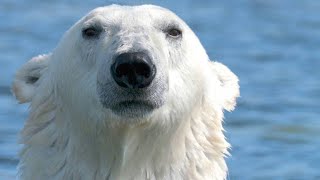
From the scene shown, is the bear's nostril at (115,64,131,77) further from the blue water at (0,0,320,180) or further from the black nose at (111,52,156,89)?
the blue water at (0,0,320,180)

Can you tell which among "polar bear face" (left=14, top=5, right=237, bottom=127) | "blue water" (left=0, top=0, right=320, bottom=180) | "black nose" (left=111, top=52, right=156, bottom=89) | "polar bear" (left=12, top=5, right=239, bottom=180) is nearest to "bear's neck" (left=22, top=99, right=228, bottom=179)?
"polar bear" (left=12, top=5, right=239, bottom=180)

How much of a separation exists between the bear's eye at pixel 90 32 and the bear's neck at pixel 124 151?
518 mm

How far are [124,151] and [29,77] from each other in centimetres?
103

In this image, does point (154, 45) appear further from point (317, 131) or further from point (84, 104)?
point (317, 131)

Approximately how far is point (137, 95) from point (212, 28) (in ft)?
33.2

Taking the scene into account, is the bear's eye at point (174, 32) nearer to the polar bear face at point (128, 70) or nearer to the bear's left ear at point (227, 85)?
the polar bear face at point (128, 70)

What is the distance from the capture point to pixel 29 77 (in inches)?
329

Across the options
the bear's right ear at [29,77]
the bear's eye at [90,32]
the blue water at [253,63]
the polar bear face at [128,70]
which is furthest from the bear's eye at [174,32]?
the blue water at [253,63]

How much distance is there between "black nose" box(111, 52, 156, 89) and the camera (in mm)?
7266

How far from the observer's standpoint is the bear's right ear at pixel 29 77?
8320 millimetres

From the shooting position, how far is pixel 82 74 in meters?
7.76

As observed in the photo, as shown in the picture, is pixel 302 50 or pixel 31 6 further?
pixel 31 6

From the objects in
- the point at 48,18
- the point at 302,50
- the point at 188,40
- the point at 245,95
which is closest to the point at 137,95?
the point at 188,40

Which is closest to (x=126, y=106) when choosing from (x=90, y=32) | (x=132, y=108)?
(x=132, y=108)
